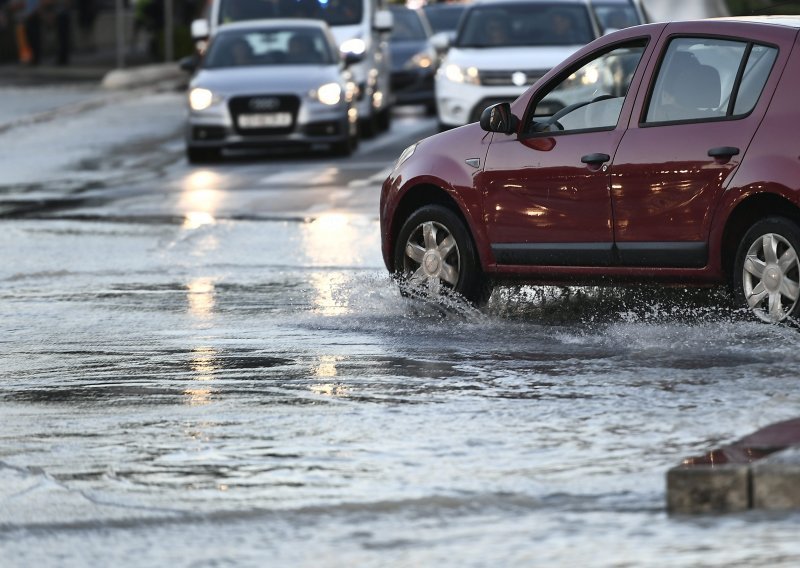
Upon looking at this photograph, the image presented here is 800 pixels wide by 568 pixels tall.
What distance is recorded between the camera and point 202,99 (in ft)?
78.7

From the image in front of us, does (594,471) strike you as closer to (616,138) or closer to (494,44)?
(616,138)

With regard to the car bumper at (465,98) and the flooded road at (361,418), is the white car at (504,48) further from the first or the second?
the flooded road at (361,418)

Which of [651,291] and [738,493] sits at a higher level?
[738,493]

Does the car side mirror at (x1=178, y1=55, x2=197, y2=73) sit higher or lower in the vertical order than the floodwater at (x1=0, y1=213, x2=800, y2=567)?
lower

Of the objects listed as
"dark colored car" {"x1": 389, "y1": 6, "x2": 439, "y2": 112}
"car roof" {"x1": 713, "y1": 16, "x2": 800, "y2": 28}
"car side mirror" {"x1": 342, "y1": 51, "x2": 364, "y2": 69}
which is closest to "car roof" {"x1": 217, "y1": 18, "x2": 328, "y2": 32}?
"car side mirror" {"x1": 342, "y1": 51, "x2": 364, "y2": 69}

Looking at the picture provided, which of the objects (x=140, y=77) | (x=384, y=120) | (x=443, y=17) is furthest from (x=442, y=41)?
(x=140, y=77)

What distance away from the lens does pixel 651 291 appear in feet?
36.9

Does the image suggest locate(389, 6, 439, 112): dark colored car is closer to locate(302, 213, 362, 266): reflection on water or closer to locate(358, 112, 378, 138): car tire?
locate(358, 112, 378, 138): car tire

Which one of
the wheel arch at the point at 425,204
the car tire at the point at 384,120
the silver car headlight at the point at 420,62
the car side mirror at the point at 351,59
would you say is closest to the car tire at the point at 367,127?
the car tire at the point at 384,120

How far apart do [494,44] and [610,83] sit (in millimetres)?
3143

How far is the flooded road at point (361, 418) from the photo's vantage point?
5.95 m

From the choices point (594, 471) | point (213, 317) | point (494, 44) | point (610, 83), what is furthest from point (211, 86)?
point (594, 471)

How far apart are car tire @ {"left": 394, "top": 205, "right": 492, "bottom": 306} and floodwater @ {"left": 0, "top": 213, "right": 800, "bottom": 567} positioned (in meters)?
0.14

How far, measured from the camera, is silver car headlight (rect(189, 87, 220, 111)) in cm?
2394
